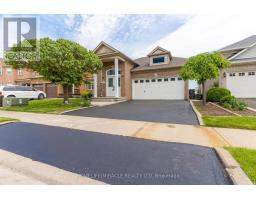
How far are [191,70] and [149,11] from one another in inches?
324

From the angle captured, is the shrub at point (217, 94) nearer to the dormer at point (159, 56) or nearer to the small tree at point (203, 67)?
the small tree at point (203, 67)

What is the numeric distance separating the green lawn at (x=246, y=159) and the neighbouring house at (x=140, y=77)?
14209 mm

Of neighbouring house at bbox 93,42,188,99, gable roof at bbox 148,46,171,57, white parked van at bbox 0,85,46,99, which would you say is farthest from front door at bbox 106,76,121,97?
white parked van at bbox 0,85,46,99

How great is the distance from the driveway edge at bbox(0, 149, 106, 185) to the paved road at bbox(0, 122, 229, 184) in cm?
15

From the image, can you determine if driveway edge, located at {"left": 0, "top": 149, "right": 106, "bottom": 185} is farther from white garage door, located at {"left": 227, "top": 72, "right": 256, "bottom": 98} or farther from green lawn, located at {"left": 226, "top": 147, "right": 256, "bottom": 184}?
white garage door, located at {"left": 227, "top": 72, "right": 256, "bottom": 98}

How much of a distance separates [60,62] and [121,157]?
1152 cm

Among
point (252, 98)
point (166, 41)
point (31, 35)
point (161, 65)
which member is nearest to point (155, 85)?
point (161, 65)

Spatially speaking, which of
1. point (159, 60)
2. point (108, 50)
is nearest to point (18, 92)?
point (108, 50)

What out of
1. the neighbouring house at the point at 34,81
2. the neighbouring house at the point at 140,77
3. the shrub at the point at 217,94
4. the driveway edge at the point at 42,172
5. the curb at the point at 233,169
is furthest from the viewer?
the neighbouring house at the point at 34,81

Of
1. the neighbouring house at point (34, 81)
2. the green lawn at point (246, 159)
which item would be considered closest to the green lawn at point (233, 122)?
the green lawn at point (246, 159)

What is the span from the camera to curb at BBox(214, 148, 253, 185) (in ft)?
10.4

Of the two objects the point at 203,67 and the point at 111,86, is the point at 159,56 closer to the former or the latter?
the point at 111,86

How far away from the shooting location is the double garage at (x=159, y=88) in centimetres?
1902

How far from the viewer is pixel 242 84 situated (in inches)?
656
